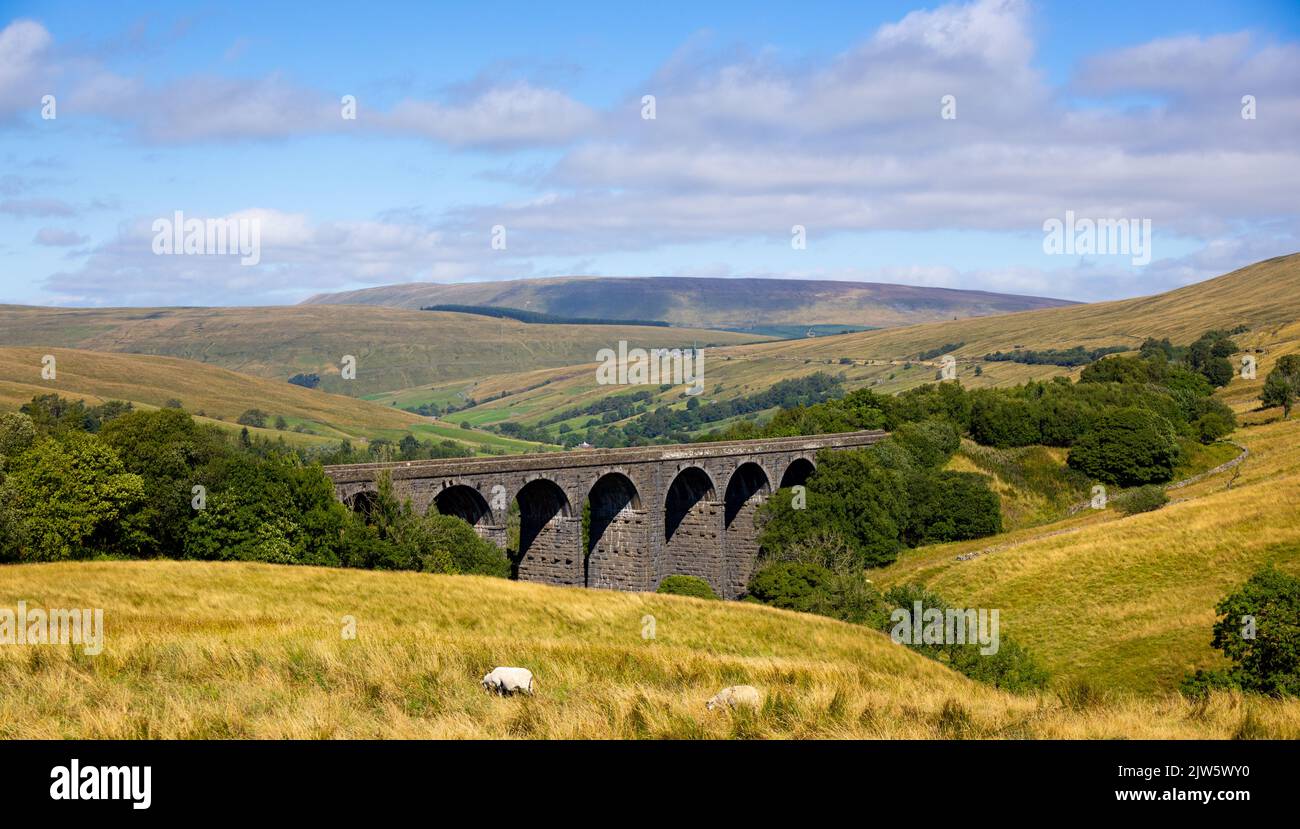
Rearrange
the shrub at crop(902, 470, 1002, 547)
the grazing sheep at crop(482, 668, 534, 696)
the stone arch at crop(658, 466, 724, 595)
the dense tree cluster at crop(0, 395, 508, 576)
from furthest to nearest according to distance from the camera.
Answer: the shrub at crop(902, 470, 1002, 547) < the stone arch at crop(658, 466, 724, 595) < the dense tree cluster at crop(0, 395, 508, 576) < the grazing sheep at crop(482, 668, 534, 696)

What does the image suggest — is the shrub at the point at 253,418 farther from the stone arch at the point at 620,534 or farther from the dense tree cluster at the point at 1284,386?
the dense tree cluster at the point at 1284,386

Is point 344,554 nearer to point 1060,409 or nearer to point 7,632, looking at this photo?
point 7,632

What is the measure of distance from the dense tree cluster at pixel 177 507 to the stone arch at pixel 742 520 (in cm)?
2570

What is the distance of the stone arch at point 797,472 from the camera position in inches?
3095

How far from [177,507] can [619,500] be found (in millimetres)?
25148

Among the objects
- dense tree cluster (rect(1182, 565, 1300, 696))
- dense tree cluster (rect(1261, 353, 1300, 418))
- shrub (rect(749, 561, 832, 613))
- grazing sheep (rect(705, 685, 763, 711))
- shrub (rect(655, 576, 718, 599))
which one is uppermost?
dense tree cluster (rect(1261, 353, 1300, 418))

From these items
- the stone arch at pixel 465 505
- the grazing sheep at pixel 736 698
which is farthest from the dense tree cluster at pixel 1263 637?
the stone arch at pixel 465 505

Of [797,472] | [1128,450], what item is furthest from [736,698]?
[1128,450]

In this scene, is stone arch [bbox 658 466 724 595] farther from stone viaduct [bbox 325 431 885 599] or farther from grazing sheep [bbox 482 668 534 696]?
grazing sheep [bbox 482 668 534 696]

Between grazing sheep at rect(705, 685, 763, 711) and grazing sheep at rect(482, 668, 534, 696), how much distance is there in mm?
2598

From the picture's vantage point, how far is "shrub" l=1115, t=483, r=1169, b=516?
7305 centimetres

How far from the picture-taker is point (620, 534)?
63.5m

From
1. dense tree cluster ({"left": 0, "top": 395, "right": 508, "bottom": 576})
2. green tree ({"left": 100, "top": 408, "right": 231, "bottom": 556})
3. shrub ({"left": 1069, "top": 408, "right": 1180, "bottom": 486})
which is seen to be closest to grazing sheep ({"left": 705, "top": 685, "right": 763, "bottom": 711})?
dense tree cluster ({"left": 0, "top": 395, "right": 508, "bottom": 576})
